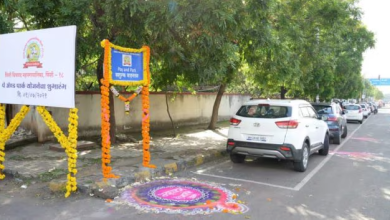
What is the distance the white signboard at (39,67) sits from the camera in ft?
16.7

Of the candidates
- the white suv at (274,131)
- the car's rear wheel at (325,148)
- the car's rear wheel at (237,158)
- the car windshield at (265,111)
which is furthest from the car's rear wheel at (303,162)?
the car's rear wheel at (325,148)

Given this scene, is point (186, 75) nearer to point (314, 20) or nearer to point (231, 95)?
→ point (314, 20)

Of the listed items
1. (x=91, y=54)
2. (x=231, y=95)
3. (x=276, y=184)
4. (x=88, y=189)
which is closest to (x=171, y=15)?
(x=91, y=54)

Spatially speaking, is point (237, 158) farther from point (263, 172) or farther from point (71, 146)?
point (71, 146)

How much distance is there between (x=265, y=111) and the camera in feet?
24.2

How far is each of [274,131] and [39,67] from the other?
15.7 ft

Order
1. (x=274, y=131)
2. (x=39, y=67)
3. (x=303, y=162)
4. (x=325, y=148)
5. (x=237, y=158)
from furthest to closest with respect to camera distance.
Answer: (x=325, y=148)
(x=237, y=158)
(x=303, y=162)
(x=274, y=131)
(x=39, y=67)

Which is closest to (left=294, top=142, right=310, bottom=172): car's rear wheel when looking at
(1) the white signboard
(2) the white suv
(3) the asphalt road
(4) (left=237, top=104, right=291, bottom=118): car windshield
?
(2) the white suv

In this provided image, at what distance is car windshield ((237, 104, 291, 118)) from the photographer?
7199mm

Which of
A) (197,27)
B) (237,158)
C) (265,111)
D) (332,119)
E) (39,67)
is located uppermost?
(197,27)

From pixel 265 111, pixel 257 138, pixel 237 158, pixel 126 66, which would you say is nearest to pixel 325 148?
pixel 237 158

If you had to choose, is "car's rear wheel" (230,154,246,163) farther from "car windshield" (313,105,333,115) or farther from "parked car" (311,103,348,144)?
"car windshield" (313,105,333,115)

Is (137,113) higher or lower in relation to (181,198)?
higher

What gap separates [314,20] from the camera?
1077cm
